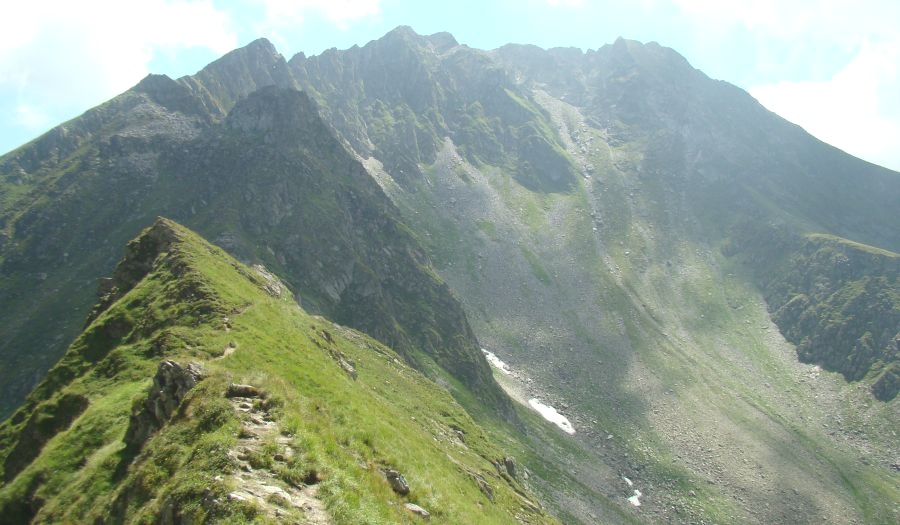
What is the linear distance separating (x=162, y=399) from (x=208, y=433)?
20.6ft

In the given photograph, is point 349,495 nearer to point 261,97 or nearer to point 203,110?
point 261,97

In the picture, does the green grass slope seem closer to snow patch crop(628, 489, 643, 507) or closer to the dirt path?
the dirt path

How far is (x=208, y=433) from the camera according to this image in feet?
59.1

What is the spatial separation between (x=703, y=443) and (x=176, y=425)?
142302mm

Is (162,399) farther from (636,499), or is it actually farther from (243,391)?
(636,499)

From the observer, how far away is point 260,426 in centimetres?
1850

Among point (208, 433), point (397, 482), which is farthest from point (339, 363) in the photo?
point (208, 433)

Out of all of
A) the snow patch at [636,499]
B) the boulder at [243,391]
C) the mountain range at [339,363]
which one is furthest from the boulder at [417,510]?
the snow patch at [636,499]

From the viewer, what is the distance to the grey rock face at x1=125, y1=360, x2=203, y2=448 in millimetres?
22453

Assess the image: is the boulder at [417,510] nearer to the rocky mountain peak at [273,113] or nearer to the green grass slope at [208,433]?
the green grass slope at [208,433]

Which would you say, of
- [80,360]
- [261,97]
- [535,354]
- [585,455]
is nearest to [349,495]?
[80,360]

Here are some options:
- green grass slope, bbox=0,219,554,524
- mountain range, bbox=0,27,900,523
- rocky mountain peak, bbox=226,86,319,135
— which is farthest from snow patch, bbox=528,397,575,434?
rocky mountain peak, bbox=226,86,319,135

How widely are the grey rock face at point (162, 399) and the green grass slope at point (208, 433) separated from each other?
571mm

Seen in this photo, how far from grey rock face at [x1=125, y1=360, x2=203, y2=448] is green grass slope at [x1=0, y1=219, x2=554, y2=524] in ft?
1.87
